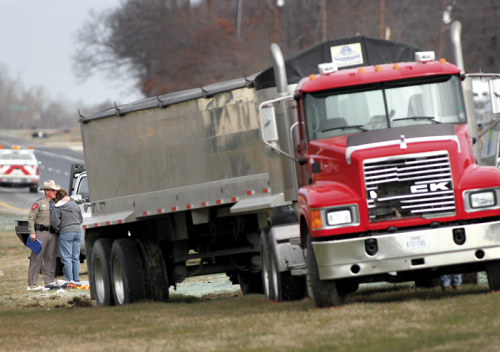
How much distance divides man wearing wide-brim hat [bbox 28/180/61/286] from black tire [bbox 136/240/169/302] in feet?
13.0

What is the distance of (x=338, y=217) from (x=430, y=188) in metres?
0.99

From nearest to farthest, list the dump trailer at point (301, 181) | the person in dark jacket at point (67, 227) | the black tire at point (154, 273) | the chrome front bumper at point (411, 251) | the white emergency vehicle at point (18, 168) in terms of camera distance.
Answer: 1. the chrome front bumper at point (411, 251)
2. the dump trailer at point (301, 181)
3. the black tire at point (154, 273)
4. the person in dark jacket at point (67, 227)
5. the white emergency vehicle at point (18, 168)

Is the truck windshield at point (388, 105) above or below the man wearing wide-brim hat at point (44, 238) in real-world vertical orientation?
above

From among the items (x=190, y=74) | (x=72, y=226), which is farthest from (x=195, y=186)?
(x=190, y=74)

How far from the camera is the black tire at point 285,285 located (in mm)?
10977

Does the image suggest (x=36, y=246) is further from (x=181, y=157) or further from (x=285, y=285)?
(x=285, y=285)

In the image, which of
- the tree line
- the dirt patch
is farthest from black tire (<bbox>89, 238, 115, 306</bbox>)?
the tree line

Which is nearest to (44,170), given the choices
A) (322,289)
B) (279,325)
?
(322,289)

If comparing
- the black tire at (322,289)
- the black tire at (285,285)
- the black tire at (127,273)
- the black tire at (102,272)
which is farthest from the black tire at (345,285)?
the black tire at (102,272)

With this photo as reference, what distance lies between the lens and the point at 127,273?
13.3 m

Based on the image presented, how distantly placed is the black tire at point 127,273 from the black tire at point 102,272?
0.21m

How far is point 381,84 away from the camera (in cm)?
991

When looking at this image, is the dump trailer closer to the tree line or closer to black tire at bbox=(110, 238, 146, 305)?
black tire at bbox=(110, 238, 146, 305)

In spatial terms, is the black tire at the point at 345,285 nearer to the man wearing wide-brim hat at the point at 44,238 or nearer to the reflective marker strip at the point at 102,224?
the reflective marker strip at the point at 102,224
